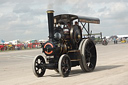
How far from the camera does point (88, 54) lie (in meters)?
9.73

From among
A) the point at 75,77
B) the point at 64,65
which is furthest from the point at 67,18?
the point at 75,77

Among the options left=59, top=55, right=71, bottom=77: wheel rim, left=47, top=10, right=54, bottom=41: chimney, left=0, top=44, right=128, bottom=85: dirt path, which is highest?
left=47, top=10, right=54, bottom=41: chimney

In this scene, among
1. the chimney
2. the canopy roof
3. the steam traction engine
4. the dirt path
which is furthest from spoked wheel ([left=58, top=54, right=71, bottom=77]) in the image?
the canopy roof

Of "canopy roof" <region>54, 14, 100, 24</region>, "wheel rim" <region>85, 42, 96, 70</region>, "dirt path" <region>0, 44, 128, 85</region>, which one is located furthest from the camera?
"wheel rim" <region>85, 42, 96, 70</region>

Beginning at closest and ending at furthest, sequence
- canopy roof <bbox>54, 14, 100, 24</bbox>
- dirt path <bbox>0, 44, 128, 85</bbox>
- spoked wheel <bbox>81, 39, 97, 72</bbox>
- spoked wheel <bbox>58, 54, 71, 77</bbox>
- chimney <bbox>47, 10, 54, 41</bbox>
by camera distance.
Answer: dirt path <bbox>0, 44, 128, 85</bbox>
spoked wheel <bbox>58, 54, 71, 77</bbox>
chimney <bbox>47, 10, 54, 41</bbox>
spoked wheel <bbox>81, 39, 97, 72</bbox>
canopy roof <bbox>54, 14, 100, 24</bbox>

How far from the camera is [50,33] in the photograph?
838 cm

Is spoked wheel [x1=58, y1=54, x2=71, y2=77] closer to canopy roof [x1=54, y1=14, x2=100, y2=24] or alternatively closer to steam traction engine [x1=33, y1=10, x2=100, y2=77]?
steam traction engine [x1=33, y1=10, x2=100, y2=77]

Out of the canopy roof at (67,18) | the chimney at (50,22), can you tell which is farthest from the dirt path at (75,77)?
the canopy roof at (67,18)

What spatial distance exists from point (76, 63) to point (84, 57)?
0.43m

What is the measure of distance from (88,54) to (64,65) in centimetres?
179

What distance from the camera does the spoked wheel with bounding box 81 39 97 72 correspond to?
30.2 feet

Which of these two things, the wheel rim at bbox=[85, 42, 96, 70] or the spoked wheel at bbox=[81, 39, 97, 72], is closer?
the spoked wheel at bbox=[81, 39, 97, 72]

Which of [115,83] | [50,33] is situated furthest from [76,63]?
[115,83]

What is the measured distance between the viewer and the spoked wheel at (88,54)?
9.20 m
